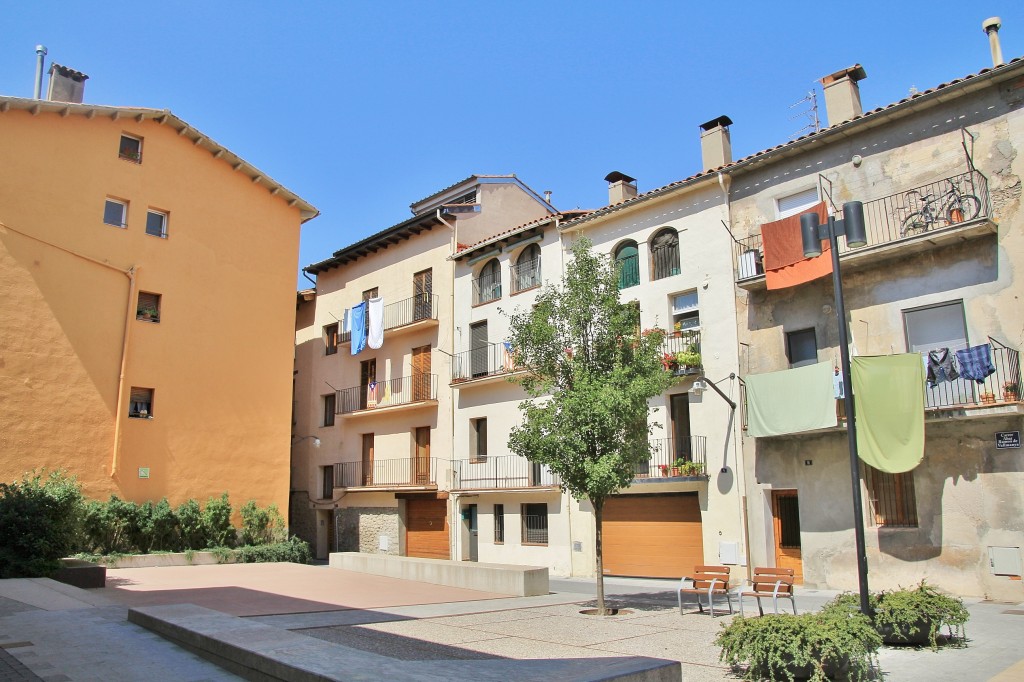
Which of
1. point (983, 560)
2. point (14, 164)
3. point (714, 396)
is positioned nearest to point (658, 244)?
point (714, 396)

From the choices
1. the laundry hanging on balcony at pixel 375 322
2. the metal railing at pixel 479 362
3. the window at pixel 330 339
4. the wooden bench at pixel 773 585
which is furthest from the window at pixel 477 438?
the wooden bench at pixel 773 585

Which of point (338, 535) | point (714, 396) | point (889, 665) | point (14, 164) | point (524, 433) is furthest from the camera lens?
point (338, 535)

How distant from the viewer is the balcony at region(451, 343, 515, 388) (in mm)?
26298

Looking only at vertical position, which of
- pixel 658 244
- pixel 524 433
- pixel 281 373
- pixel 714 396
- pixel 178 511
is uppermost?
pixel 658 244

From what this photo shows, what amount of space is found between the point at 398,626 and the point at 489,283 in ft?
57.4

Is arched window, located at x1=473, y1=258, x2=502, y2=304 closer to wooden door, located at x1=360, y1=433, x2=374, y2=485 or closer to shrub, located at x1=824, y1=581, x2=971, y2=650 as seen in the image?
wooden door, located at x1=360, y1=433, x2=374, y2=485

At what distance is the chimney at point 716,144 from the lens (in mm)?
22344

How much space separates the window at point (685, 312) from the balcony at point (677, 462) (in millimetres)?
3205

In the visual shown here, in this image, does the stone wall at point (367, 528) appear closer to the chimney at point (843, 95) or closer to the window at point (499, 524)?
the window at point (499, 524)

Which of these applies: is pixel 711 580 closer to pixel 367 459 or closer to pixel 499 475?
pixel 499 475

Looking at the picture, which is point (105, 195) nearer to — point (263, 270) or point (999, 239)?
point (263, 270)

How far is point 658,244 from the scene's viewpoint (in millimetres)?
22812

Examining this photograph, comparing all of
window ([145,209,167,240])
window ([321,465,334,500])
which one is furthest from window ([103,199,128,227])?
window ([321,465,334,500])

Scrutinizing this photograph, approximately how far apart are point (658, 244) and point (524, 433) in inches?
403
